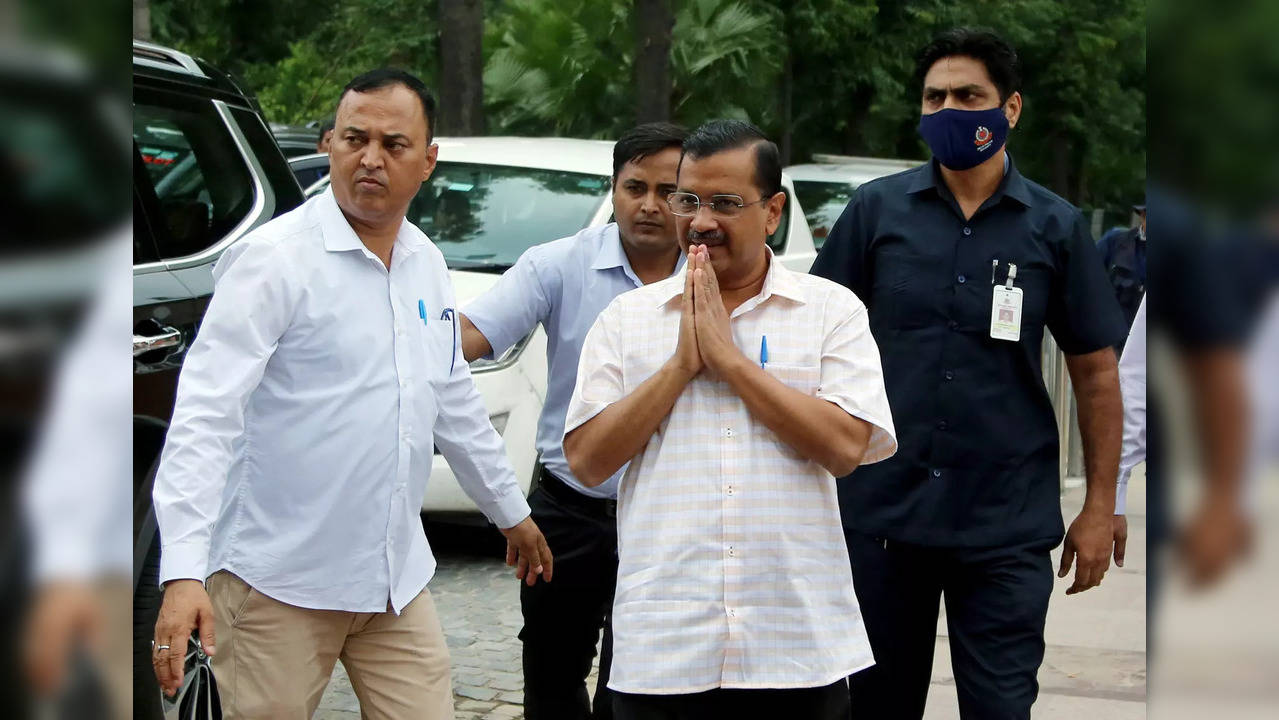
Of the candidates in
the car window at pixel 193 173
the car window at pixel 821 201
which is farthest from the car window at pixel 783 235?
the car window at pixel 193 173

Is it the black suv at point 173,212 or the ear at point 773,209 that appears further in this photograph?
the black suv at point 173,212

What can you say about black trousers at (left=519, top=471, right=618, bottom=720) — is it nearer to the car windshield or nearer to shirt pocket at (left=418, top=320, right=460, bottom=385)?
shirt pocket at (left=418, top=320, right=460, bottom=385)

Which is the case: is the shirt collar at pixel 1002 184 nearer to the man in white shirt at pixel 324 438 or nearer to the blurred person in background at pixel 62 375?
the man in white shirt at pixel 324 438

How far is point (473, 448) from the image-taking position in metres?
3.76

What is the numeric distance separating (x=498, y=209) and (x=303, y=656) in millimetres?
5329

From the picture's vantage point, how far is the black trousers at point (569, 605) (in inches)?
175

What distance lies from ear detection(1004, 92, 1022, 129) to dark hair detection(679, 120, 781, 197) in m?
1.05

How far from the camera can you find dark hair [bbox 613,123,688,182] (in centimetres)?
444

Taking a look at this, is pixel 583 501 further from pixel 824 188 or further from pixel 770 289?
pixel 824 188

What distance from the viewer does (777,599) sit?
2.95m

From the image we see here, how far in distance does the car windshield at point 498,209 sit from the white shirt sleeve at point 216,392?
478 cm

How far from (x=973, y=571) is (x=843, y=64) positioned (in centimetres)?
2136

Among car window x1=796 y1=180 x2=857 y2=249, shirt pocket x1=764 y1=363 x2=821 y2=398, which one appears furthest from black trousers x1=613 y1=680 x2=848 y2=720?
car window x1=796 y1=180 x2=857 y2=249

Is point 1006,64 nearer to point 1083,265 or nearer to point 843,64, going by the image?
point 1083,265
